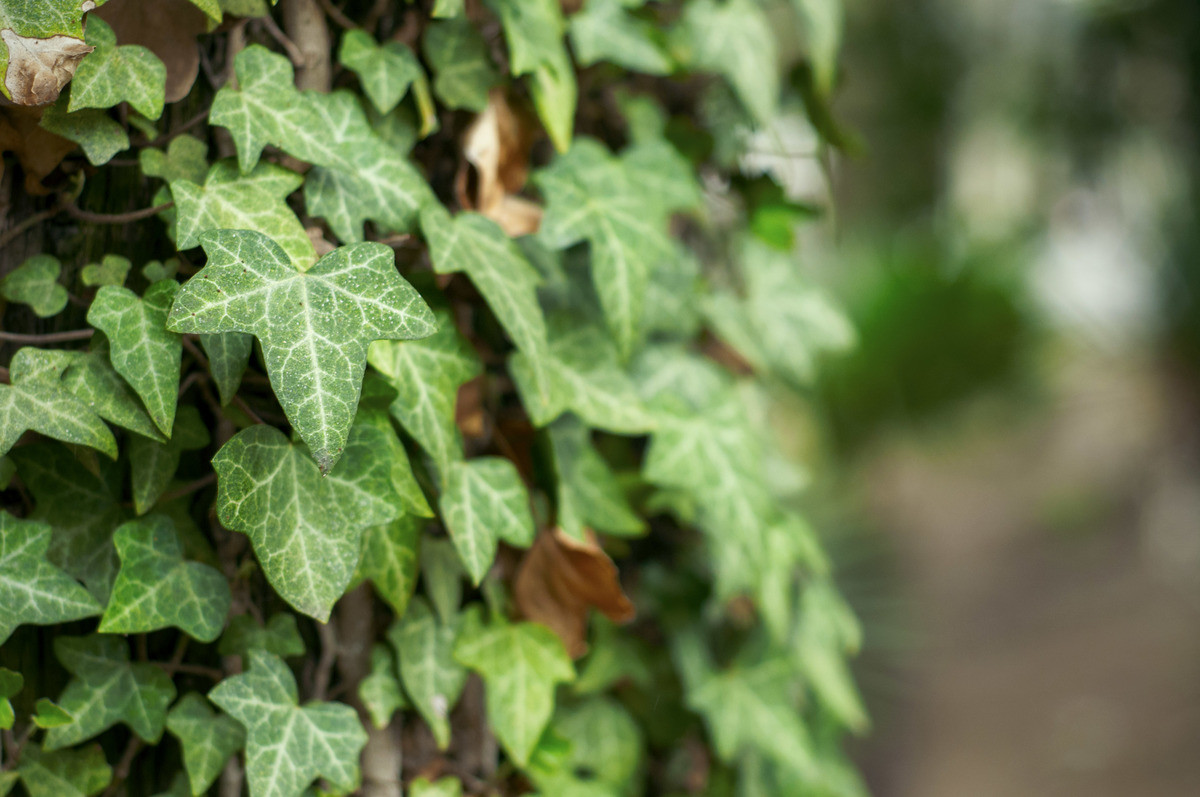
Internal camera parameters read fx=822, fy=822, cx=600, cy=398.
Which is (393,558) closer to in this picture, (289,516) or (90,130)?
(289,516)

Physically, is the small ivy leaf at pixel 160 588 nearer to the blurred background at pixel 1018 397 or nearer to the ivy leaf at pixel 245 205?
the ivy leaf at pixel 245 205

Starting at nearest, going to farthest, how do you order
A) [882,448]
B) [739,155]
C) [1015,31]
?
[739,155] < [882,448] < [1015,31]

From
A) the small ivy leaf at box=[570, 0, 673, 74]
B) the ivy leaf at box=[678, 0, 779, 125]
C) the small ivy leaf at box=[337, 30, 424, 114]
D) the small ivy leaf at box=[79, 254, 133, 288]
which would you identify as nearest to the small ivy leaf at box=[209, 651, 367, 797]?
the small ivy leaf at box=[79, 254, 133, 288]

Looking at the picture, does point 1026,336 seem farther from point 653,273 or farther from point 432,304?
point 432,304

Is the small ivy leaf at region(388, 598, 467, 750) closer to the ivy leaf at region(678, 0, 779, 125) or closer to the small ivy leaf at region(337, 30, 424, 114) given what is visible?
the small ivy leaf at region(337, 30, 424, 114)

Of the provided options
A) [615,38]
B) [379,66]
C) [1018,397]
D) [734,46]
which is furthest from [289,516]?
[1018,397]

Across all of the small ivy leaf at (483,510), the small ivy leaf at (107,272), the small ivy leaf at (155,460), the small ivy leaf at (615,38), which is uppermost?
the small ivy leaf at (615,38)

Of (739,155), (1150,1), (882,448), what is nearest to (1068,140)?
(1150,1)

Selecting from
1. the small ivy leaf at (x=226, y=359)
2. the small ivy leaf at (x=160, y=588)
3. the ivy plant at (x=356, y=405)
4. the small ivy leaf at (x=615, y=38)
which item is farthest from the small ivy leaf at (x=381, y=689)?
the small ivy leaf at (x=615, y=38)
